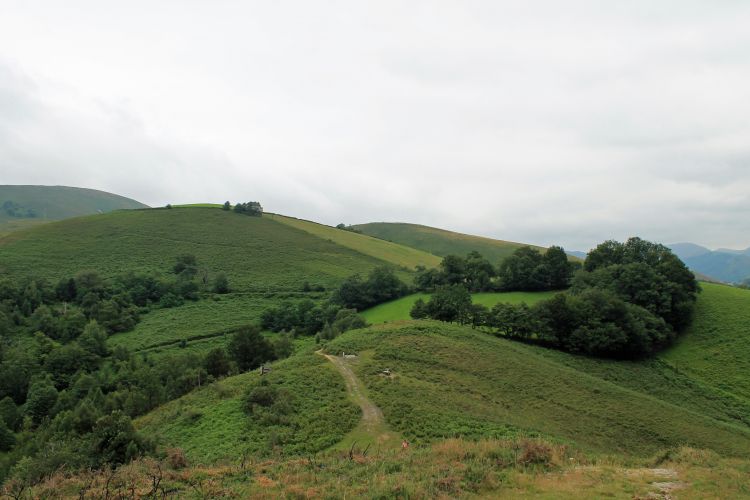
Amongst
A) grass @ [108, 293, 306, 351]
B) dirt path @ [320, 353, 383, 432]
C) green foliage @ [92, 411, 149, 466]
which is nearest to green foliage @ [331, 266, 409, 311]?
grass @ [108, 293, 306, 351]

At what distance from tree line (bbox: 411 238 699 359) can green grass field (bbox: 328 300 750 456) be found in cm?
313

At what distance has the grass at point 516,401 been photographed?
27.6 meters

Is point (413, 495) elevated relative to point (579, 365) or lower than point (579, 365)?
elevated

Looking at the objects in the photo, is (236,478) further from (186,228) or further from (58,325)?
(186,228)

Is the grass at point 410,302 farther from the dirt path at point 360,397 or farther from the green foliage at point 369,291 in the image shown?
the dirt path at point 360,397

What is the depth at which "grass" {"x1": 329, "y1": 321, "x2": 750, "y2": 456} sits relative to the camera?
90.6ft

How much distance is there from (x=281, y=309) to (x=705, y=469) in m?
73.9

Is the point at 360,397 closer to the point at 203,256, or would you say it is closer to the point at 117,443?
the point at 117,443

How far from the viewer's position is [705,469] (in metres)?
17.2

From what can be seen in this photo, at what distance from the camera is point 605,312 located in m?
52.2

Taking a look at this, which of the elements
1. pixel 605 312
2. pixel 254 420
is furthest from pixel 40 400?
pixel 605 312

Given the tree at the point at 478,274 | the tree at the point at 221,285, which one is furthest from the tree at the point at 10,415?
the tree at the point at 478,274

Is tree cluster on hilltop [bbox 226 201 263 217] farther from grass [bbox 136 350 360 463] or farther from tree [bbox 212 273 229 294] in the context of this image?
grass [bbox 136 350 360 463]

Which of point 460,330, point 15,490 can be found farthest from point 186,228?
point 15,490
